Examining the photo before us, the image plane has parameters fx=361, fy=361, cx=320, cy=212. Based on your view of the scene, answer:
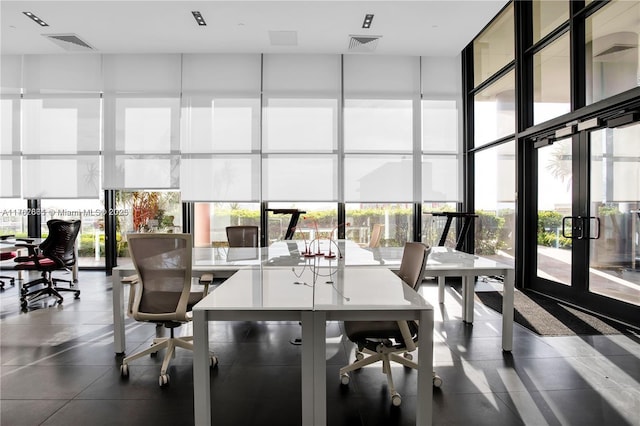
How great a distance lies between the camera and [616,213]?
4.21 metres

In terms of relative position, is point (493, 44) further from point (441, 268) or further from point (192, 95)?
point (192, 95)

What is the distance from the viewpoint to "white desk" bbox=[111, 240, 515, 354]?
10.7 feet

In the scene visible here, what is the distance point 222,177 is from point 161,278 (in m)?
4.23

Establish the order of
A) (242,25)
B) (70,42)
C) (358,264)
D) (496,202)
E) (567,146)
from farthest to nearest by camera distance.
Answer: (496,202) < (70,42) < (242,25) < (567,146) < (358,264)

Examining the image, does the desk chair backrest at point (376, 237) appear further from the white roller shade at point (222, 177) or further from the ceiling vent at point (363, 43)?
the ceiling vent at point (363, 43)

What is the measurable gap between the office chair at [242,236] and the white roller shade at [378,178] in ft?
7.26

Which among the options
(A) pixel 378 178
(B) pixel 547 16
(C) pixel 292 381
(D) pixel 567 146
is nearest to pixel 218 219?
(A) pixel 378 178

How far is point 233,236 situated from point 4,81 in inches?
229

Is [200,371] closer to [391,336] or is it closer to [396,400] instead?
[391,336]

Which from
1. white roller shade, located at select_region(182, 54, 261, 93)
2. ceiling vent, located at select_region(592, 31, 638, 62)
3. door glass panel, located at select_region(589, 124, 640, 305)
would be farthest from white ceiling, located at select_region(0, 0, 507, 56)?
door glass panel, located at select_region(589, 124, 640, 305)

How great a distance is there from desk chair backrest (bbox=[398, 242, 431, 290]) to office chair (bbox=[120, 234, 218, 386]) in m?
1.69

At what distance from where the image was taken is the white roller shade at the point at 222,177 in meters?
6.84

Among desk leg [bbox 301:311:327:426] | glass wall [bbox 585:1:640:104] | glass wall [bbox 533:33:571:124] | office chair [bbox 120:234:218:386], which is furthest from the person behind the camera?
glass wall [bbox 533:33:571:124]

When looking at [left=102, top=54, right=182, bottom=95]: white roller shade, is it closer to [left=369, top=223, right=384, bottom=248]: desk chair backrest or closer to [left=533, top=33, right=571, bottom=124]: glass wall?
[left=369, top=223, right=384, bottom=248]: desk chair backrest
